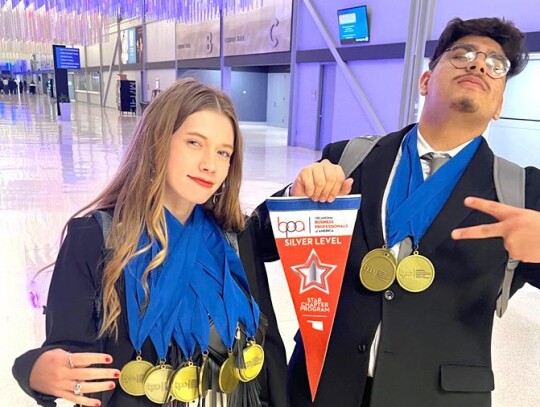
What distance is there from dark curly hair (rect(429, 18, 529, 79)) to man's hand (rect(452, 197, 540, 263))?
52 cm

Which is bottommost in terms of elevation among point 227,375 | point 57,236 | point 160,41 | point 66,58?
point 57,236

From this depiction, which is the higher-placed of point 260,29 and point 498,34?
point 260,29

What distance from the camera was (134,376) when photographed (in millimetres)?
1085

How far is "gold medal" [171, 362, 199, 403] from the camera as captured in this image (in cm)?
109

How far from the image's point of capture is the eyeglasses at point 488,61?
128cm

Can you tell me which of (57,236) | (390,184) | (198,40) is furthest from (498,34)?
(198,40)

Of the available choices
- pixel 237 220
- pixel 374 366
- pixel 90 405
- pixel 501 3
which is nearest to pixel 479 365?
pixel 374 366

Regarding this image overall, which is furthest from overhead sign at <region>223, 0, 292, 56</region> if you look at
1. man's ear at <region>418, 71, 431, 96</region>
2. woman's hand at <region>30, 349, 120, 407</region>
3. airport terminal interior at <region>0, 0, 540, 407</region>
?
woman's hand at <region>30, 349, 120, 407</region>

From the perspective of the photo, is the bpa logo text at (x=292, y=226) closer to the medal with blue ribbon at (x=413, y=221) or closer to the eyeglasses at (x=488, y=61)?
the medal with blue ribbon at (x=413, y=221)

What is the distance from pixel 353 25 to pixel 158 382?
36.7ft

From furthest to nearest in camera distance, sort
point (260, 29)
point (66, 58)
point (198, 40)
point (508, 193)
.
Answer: point (198, 40) → point (66, 58) → point (260, 29) → point (508, 193)

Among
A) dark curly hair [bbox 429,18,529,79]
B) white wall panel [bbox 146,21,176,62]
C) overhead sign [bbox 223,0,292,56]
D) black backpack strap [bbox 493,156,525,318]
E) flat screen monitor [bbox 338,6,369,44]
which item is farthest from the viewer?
white wall panel [bbox 146,21,176,62]

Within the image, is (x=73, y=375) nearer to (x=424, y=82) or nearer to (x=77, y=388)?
(x=77, y=388)

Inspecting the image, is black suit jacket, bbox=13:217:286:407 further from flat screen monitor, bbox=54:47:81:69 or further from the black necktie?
flat screen monitor, bbox=54:47:81:69
